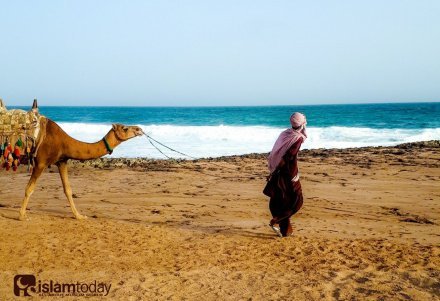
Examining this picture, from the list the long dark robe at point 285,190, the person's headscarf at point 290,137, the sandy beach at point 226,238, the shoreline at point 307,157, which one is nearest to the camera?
the sandy beach at point 226,238

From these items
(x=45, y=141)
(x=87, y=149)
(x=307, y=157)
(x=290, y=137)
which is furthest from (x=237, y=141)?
(x=290, y=137)

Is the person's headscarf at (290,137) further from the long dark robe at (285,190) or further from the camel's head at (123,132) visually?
the camel's head at (123,132)

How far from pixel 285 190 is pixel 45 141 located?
13.1ft

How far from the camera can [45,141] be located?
7.71 metres

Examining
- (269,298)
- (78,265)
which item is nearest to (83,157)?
(78,265)

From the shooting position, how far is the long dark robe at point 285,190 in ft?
22.9

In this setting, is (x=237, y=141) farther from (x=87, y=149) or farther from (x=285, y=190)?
(x=285, y=190)

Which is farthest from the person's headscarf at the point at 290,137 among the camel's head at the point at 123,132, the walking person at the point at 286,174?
the camel's head at the point at 123,132

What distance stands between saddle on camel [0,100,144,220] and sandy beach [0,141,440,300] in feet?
3.37

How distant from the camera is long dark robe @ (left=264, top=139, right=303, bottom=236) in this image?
6977mm

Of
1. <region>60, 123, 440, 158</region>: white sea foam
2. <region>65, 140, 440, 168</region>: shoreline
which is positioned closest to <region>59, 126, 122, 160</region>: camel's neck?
<region>65, 140, 440, 168</region>: shoreline

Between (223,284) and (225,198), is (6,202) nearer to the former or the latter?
(225,198)

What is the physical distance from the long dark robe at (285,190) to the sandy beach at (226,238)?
1.47ft

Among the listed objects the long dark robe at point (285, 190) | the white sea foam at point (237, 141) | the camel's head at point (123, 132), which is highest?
the camel's head at point (123, 132)
